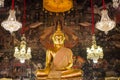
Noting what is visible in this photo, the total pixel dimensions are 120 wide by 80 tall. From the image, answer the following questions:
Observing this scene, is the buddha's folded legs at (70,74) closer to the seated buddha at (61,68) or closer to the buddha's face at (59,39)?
the seated buddha at (61,68)

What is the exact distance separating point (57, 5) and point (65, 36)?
1.10 metres

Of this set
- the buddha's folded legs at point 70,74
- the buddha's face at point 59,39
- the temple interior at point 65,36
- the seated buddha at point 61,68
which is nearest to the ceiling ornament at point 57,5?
the temple interior at point 65,36

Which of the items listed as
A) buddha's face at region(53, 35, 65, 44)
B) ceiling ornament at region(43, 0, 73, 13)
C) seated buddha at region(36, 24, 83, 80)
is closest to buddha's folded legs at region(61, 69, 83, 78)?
seated buddha at region(36, 24, 83, 80)

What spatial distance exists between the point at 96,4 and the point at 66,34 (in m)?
1.59

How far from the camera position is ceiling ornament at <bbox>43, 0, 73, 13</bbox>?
32.2ft

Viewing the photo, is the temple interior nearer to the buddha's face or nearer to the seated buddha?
the buddha's face

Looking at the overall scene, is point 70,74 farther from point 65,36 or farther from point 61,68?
point 65,36

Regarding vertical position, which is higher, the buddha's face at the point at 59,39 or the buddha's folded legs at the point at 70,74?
the buddha's face at the point at 59,39

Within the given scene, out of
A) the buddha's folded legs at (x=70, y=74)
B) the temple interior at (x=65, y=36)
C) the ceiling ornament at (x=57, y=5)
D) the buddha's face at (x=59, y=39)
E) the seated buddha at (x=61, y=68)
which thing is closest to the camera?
the seated buddha at (x=61, y=68)

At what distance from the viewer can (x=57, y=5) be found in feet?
32.8

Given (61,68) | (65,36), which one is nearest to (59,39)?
(65,36)

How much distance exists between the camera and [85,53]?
388 inches

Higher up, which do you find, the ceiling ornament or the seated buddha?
the ceiling ornament

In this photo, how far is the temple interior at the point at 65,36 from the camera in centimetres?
961
